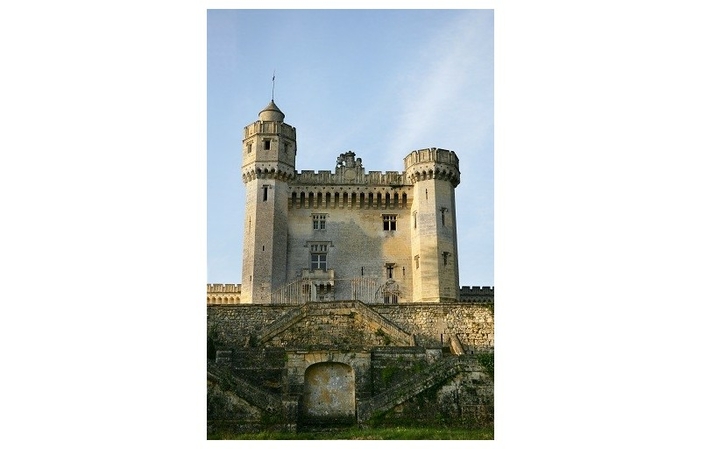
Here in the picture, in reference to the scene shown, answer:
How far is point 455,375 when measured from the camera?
18328 mm

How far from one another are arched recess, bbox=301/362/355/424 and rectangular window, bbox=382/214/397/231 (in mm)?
19520

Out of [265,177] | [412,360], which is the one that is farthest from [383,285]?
[412,360]

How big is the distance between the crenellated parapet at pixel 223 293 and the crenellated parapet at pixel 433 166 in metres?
11.5

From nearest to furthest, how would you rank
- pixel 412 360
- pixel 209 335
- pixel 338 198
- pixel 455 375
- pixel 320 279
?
pixel 455 375 → pixel 412 360 → pixel 209 335 → pixel 320 279 → pixel 338 198

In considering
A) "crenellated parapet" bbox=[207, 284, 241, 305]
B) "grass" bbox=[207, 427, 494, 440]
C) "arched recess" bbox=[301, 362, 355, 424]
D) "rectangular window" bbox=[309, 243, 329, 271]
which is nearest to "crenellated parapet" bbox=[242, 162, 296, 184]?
"rectangular window" bbox=[309, 243, 329, 271]

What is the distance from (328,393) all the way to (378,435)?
11.9 ft

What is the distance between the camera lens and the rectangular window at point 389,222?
3853cm

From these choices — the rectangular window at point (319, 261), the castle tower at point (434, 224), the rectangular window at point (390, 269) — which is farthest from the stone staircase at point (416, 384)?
the rectangular window at point (319, 261)

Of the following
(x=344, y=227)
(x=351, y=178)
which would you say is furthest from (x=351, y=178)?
(x=344, y=227)

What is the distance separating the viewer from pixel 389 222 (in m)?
38.7

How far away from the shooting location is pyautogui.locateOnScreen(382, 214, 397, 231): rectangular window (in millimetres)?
38531

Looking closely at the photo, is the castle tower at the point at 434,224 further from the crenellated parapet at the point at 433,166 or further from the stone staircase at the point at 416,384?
the stone staircase at the point at 416,384

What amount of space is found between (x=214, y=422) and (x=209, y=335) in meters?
8.68

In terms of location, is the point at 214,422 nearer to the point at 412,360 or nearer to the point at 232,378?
the point at 232,378
